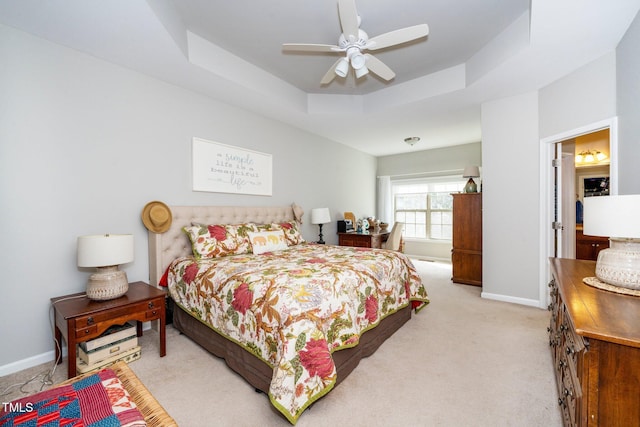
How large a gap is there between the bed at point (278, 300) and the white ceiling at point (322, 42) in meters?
1.52

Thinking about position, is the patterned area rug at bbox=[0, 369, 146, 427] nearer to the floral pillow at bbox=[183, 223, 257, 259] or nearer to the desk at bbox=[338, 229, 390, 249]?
the floral pillow at bbox=[183, 223, 257, 259]

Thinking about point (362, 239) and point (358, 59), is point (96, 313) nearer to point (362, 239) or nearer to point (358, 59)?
point (358, 59)

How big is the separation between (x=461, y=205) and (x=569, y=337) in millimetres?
3347

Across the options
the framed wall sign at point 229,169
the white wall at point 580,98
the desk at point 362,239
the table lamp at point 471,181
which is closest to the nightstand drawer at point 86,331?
the framed wall sign at point 229,169

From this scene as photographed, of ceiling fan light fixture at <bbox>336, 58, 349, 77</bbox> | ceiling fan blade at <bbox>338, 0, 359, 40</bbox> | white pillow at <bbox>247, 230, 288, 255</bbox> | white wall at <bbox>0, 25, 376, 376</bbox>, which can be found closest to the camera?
ceiling fan blade at <bbox>338, 0, 359, 40</bbox>

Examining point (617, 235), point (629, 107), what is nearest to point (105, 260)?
point (617, 235)

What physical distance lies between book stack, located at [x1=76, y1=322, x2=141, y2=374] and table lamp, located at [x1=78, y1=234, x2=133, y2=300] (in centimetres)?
30

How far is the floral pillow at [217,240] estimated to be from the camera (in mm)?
2779

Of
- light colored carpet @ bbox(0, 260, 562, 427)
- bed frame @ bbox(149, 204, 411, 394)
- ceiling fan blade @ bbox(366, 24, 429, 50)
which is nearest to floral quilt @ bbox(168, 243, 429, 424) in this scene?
bed frame @ bbox(149, 204, 411, 394)

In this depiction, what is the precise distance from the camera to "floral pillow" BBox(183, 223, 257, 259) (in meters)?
2.78

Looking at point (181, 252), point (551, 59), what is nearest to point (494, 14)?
point (551, 59)

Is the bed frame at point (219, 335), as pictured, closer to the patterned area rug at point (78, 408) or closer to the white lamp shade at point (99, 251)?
the white lamp shade at point (99, 251)

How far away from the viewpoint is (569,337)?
1375 mm

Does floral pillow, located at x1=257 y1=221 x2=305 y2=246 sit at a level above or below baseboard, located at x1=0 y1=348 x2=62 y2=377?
above
